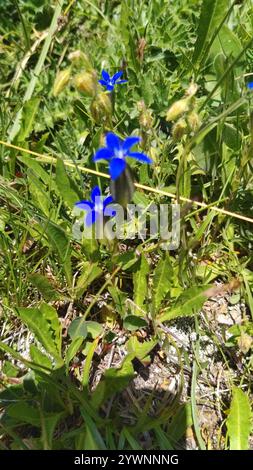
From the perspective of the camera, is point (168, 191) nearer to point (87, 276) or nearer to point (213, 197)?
point (213, 197)

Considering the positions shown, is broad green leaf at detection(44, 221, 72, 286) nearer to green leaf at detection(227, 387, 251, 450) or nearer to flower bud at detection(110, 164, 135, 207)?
flower bud at detection(110, 164, 135, 207)

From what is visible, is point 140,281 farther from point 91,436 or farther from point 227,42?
A: point 227,42

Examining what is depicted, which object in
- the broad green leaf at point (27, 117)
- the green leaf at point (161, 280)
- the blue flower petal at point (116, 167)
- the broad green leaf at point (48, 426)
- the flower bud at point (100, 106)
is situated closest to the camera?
the blue flower petal at point (116, 167)

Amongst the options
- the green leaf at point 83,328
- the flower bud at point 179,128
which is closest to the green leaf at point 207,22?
the flower bud at point 179,128

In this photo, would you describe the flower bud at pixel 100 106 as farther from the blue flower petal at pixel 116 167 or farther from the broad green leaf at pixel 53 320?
the broad green leaf at pixel 53 320

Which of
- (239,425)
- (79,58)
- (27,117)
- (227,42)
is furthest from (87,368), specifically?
(227,42)
